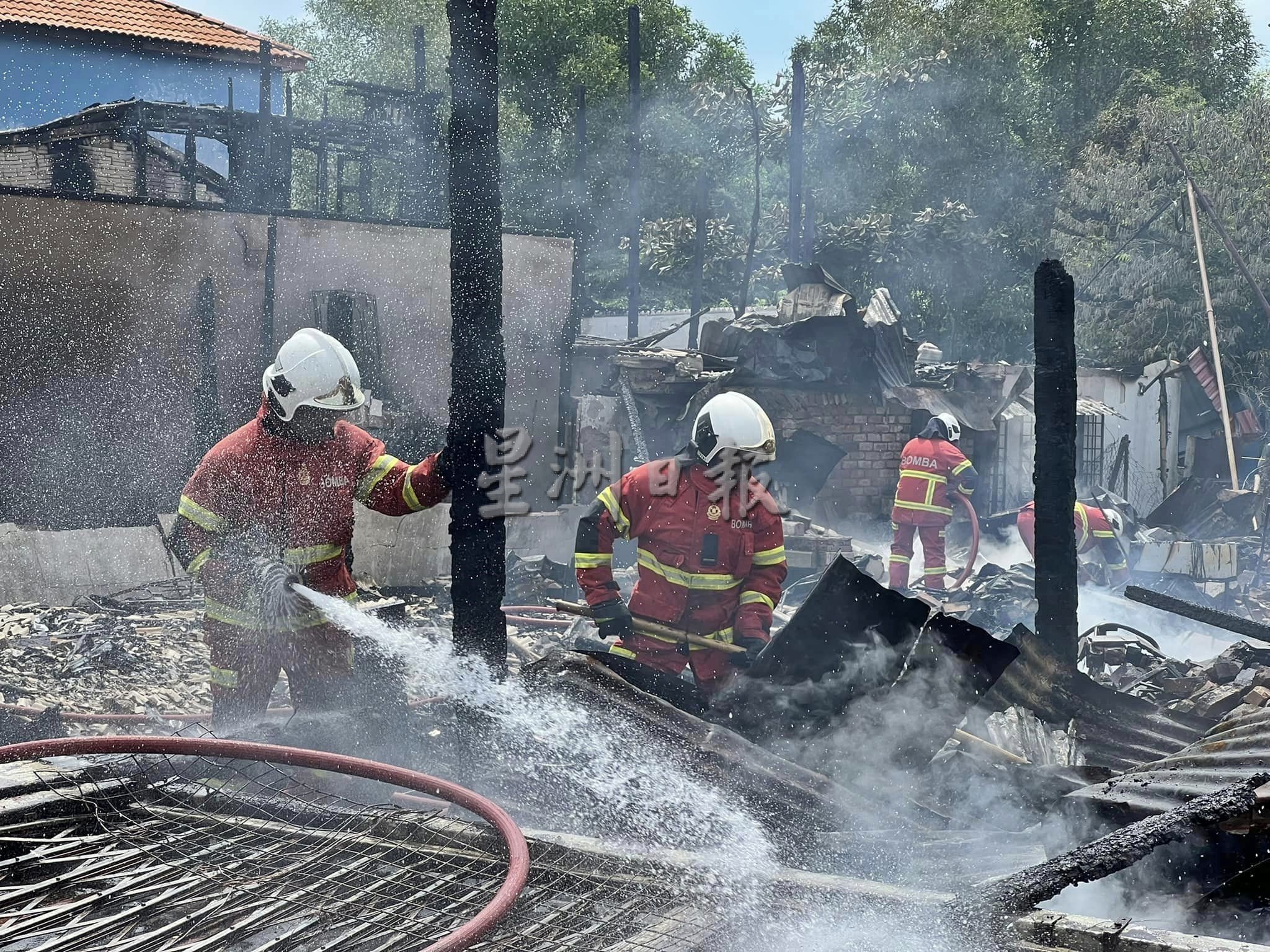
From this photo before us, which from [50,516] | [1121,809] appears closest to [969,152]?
[50,516]

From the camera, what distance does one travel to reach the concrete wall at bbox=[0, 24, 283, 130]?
83.9 feet

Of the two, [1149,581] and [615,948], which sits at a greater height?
[615,948]

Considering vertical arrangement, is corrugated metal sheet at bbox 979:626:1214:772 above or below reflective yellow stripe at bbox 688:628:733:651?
below

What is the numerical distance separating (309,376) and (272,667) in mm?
1262

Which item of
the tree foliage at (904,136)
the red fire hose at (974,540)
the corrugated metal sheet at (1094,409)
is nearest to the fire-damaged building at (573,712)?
the red fire hose at (974,540)

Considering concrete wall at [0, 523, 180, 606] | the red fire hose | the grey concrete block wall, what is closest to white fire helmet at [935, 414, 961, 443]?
the red fire hose

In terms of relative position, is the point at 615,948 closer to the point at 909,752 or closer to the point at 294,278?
the point at 909,752

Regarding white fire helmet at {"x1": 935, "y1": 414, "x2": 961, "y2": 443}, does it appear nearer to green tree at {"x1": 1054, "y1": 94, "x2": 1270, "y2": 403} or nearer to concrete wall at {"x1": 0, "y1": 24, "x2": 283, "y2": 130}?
green tree at {"x1": 1054, "y1": 94, "x2": 1270, "y2": 403}

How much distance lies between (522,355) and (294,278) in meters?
3.05

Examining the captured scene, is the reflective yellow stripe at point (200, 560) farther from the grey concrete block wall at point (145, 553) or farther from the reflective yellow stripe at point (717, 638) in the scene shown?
the grey concrete block wall at point (145, 553)

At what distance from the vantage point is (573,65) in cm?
3412

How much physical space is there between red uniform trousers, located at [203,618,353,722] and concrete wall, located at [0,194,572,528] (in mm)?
8480

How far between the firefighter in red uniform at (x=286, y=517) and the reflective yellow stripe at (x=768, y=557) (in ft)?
5.14

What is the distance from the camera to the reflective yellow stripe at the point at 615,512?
5211 mm
